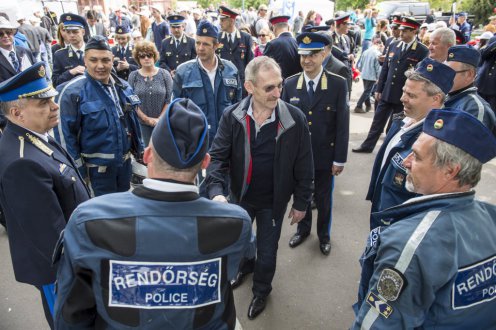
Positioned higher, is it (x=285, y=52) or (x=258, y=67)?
(x=258, y=67)

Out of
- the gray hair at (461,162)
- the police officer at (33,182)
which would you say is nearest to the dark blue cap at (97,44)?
the police officer at (33,182)

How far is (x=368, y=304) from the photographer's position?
4.91 feet

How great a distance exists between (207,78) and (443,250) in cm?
352

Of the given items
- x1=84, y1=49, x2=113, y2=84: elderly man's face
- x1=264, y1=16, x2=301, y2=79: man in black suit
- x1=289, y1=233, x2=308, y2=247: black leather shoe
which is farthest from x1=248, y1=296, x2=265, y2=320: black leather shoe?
x1=264, y1=16, x2=301, y2=79: man in black suit

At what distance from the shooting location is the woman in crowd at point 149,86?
16.3 feet

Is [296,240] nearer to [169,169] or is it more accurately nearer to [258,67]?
[258,67]

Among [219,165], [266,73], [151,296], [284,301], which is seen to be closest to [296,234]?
[284,301]

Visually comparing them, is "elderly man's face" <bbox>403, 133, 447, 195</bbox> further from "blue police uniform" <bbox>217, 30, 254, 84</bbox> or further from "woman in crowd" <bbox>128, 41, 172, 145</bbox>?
"blue police uniform" <bbox>217, 30, 254, 84</bbox>

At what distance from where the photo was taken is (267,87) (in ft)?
8.61

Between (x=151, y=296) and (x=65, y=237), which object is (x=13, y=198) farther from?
(x=151, y=296)

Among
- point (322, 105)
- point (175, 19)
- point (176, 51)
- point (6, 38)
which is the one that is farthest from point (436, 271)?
point (175, 19)

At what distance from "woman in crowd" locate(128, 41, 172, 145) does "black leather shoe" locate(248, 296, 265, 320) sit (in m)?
2.85

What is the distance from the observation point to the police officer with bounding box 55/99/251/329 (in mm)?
1272

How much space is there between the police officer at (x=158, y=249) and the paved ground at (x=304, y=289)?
1870mm
